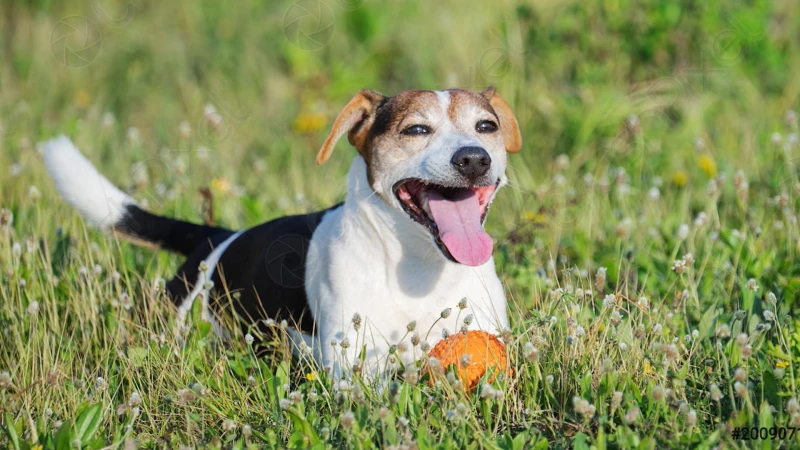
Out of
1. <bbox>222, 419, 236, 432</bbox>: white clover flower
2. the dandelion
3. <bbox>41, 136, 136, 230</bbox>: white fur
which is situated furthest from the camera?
<bbox>41, 136, 136, 230</bbox>: white fur

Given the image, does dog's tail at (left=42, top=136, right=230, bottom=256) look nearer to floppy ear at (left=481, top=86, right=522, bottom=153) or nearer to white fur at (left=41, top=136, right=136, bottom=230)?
white fur at (left=41, top=136, right=136, bottom=230)

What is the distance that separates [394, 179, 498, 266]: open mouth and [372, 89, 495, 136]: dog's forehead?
286 mm

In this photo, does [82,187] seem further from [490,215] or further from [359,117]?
[490,215]

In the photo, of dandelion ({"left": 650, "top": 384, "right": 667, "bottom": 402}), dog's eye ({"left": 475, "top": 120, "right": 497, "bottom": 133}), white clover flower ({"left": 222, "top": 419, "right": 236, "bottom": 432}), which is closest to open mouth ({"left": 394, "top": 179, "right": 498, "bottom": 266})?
dog's eye ({"left": 475, "top": 120, "right": 497, "bottom": 133})

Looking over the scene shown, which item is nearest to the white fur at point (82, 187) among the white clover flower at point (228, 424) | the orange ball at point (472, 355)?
the white clover flower at point (228, 424)

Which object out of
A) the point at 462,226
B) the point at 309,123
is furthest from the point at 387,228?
the point at 309,123

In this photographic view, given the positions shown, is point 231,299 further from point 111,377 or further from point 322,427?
point 322,427

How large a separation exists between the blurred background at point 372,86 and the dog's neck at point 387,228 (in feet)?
3.97

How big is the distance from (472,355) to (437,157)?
79 cm

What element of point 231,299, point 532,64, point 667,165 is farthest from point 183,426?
point 532,64

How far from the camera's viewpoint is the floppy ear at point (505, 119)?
418 cm

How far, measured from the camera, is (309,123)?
23.6ft

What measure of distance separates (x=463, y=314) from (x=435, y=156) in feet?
2.18

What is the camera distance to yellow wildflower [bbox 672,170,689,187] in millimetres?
5871
